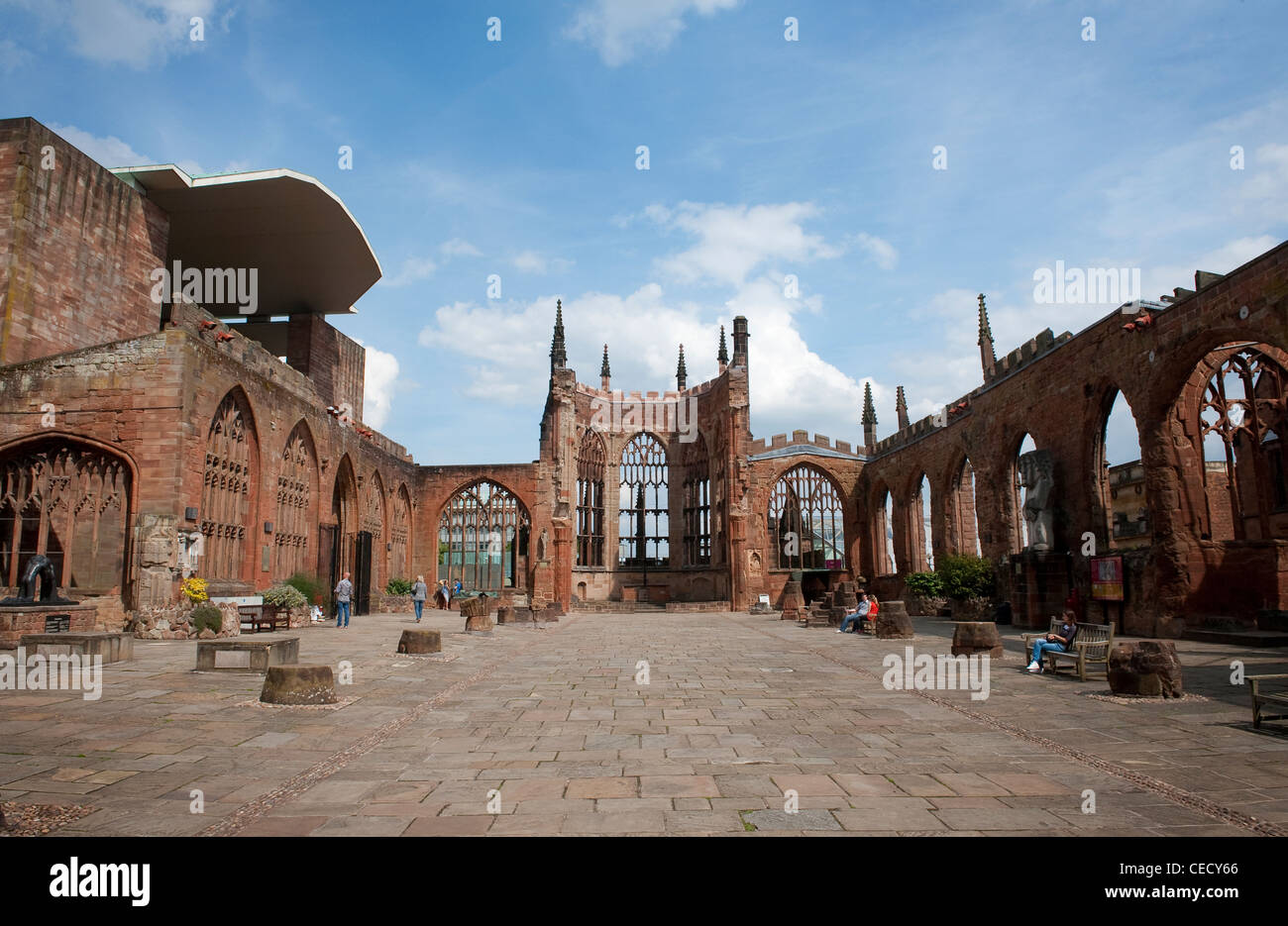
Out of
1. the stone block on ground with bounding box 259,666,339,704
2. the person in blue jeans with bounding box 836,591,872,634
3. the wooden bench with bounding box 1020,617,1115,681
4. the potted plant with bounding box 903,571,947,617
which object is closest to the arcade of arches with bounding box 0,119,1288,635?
the potted plant with bounding box 903,571,947,617

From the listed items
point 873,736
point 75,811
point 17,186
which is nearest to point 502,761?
point 75,811

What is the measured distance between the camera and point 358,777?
201 inches

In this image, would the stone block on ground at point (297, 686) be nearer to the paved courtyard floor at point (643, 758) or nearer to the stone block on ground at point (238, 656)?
the paved courtyard floor at point (643, 758)

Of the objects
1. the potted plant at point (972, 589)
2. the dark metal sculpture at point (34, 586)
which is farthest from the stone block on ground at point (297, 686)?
the potted plant at point (972, 589)

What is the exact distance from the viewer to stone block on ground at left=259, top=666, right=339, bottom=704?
761 cm

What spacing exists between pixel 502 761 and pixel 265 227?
978 inches

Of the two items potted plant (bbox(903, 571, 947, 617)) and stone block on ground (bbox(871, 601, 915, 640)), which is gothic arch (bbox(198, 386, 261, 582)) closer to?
stone block on ground (bbox(871, 601, 915, 640))

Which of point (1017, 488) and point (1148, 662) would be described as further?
point (1017, 488)

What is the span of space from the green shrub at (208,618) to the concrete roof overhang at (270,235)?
12.6 metres

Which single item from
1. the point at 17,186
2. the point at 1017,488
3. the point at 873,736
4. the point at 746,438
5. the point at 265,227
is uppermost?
the point at 265,227

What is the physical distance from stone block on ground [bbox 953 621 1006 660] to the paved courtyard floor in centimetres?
218

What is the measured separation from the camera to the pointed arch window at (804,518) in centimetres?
3872

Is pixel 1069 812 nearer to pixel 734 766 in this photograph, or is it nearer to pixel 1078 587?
pixel 734 766

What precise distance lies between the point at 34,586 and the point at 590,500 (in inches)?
1151
